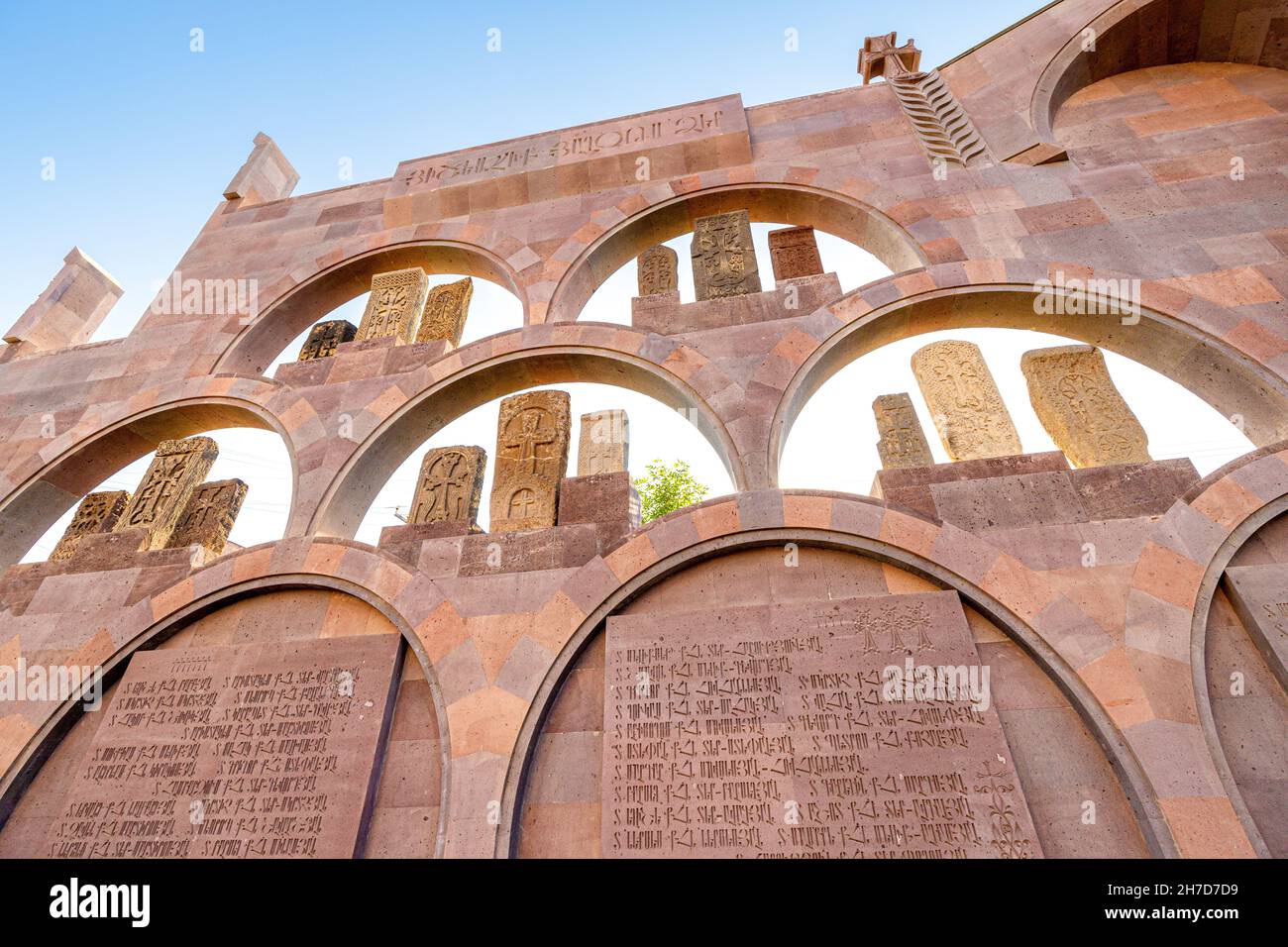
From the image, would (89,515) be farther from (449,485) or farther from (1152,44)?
(1152,44)

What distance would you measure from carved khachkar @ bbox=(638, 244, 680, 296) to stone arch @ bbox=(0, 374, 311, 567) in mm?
4537

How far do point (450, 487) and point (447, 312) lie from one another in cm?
299

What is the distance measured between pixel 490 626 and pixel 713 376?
10.8 ft

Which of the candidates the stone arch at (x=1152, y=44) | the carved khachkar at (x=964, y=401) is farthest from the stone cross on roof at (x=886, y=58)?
the carved khachkar at (x=964, y=401)

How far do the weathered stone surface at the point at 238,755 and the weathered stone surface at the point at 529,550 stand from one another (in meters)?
0.96

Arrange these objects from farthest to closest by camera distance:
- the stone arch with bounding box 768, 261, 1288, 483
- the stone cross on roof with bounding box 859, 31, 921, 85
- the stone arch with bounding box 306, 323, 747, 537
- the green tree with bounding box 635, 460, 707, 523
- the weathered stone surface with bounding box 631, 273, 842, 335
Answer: the green tree with bounding box 635, 460, 707, 523 < the stone cross on roof with bounding box 859, 31, 921, 85 < the weathered stone surface with bounding box 631, 273, 842, 335 < the stone arch with bounding box 306, 323, 747, 537 < the stone arch with bounding box 768, 261, 1288, 483

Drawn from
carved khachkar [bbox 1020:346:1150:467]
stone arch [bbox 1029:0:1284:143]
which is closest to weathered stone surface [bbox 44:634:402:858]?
carved khachkar [bbox 1020:346:1150:467]

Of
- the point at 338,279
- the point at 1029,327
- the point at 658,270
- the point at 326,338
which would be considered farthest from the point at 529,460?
the point at 1029,327

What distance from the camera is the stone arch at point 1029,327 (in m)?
5.76

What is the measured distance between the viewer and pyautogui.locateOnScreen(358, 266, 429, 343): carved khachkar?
809cm

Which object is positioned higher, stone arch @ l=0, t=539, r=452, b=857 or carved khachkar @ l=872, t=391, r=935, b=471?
carved khachkar @ l=872, t=391, r=935, b=471

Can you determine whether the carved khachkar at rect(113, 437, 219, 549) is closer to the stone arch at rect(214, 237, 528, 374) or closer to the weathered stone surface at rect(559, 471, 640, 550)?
the stone arch at rect(214, 237, 528, 374)
